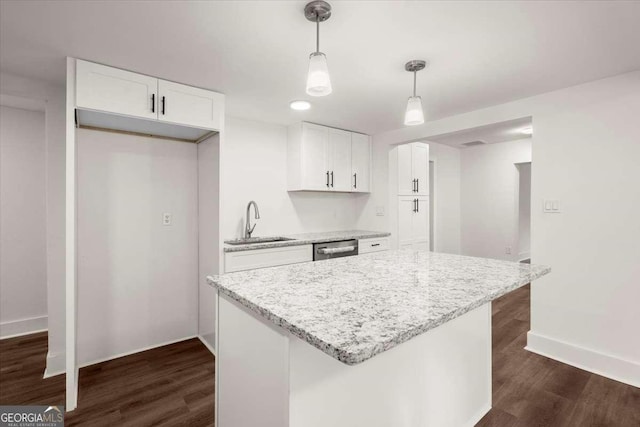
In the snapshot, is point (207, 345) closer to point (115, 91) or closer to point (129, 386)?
point (129, 386)

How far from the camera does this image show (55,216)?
248 cm

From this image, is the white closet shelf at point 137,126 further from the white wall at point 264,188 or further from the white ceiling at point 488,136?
the white ceiling at point 488,136

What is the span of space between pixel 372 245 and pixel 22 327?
149 inches

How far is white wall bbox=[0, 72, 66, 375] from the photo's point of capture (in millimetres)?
2441

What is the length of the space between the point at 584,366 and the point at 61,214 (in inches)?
172

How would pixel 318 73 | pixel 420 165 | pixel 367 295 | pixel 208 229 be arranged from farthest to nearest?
pixel 420 165, pixel 208 229, pixel 318 73, pixel 367 295

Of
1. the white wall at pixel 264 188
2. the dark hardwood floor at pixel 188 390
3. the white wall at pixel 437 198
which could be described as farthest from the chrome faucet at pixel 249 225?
the white wall at pixel 437 198

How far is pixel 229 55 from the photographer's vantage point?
6.66 feet

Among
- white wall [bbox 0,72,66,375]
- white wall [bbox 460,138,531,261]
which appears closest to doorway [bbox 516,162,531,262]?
white wall [bbox 460,138,531,261]

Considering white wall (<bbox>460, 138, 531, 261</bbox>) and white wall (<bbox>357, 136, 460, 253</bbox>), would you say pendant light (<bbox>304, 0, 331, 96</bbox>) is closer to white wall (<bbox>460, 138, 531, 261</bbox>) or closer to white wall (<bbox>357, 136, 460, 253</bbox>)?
white wall (<bbox>357, 136, 460, 253</bbox>)

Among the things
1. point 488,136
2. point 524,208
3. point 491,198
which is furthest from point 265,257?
point 524,208

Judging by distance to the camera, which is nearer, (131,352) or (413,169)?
(131,352)

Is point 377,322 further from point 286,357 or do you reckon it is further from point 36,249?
point 36,249

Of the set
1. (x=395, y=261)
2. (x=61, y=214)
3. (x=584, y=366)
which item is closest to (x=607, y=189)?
(x=584, y=366)
